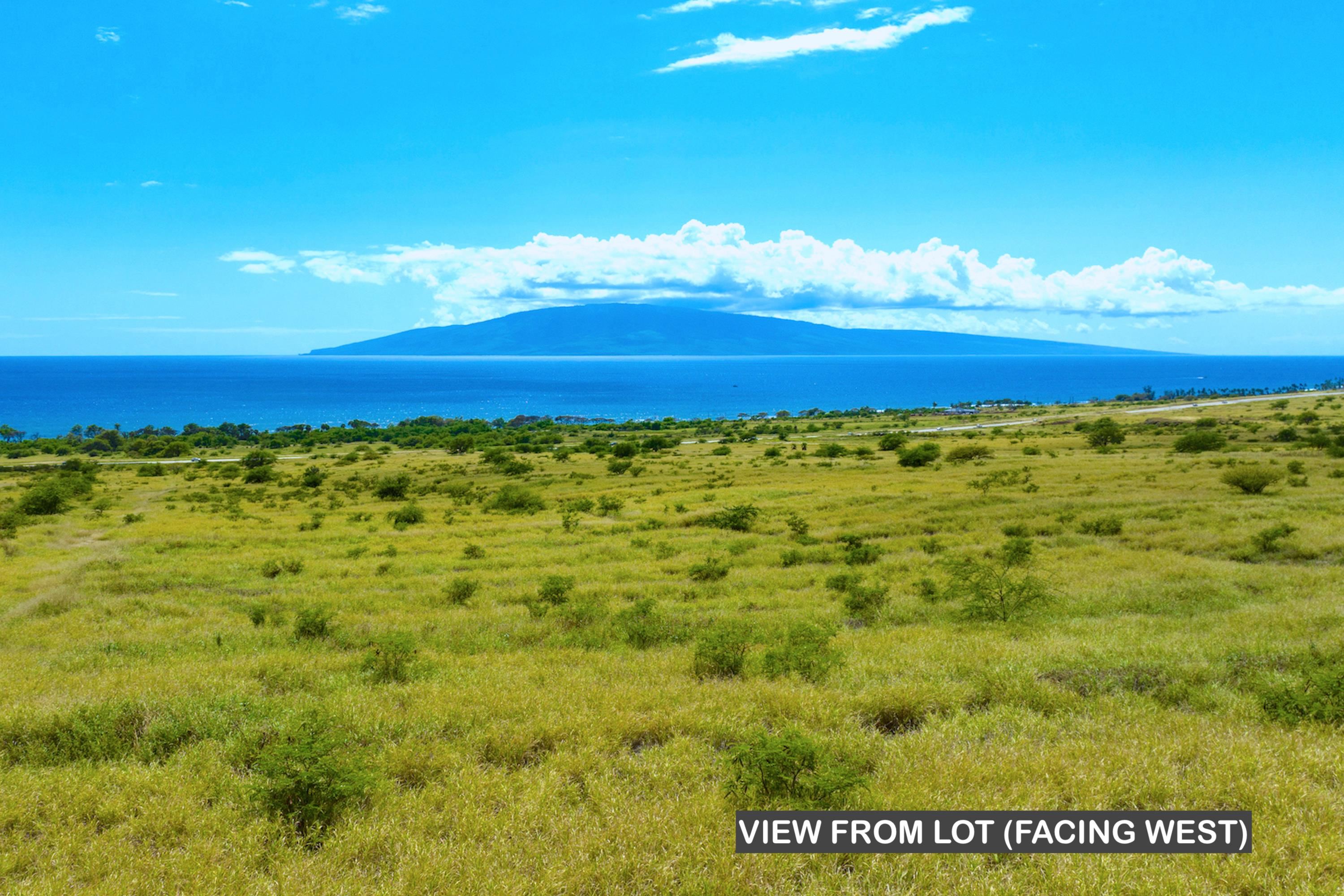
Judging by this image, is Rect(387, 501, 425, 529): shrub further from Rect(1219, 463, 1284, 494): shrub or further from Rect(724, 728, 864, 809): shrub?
Rect(1219, 463, 1284, 494): shrub

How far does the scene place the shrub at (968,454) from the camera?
5991 centimetres

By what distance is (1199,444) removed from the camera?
5766 centimetres

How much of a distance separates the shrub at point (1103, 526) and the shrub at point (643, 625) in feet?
59.7

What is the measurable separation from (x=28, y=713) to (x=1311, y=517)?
34854mm

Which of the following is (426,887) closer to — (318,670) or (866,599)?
(318,670)

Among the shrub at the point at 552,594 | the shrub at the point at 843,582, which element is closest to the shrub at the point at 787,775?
the shrub at the point at 552,594

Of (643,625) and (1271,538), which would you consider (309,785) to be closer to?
(643,625)

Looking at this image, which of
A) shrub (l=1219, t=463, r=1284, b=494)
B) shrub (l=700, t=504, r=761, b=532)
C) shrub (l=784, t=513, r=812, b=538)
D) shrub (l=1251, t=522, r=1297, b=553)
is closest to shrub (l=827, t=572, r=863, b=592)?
shrub (l=784, t=513, r=812, b=538)

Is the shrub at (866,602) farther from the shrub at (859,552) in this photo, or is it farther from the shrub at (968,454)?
the shrub at (968,454)

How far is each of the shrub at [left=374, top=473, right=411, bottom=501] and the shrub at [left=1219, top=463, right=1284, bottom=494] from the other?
4999 cm

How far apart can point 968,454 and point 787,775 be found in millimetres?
59516

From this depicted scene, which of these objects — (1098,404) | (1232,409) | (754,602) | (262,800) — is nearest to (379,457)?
(754,602)

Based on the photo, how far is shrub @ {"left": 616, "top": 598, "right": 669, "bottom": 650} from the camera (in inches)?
560

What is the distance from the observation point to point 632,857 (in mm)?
6281
